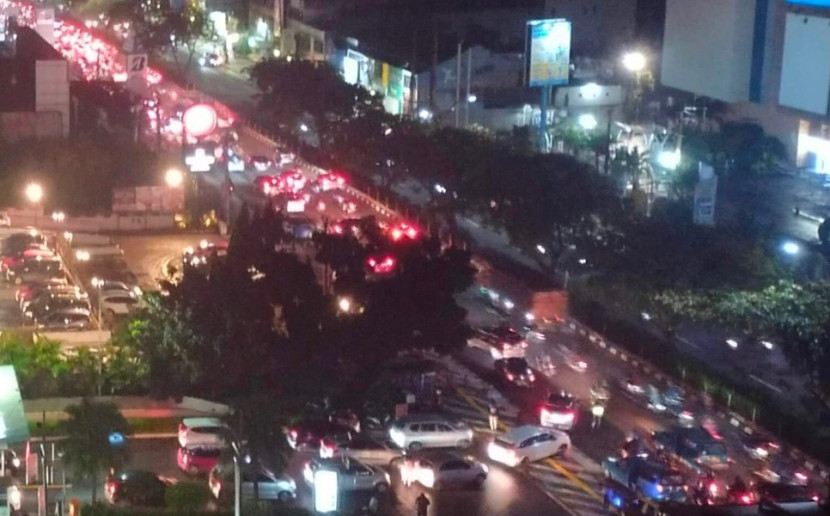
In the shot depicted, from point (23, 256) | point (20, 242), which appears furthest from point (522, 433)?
point (20, 242)

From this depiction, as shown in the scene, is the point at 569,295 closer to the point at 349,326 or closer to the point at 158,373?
the point at 349,326

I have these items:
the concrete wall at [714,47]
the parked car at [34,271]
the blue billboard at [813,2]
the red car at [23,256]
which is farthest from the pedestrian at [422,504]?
the concrete wall at [714,47]

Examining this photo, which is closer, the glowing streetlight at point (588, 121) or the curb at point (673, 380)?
the curb at point (673, 380)

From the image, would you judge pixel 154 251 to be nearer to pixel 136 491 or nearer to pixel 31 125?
pixel 31 125

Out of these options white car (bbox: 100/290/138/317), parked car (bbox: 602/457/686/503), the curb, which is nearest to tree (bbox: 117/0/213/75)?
white car (bbox: 100/290/138/317)

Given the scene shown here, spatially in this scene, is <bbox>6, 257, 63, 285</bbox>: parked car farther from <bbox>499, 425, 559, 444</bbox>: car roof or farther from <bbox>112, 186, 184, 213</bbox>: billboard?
<bbox>499, 425, 559, 444</bbox>: car roof

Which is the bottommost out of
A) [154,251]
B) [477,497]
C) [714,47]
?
[477,497]

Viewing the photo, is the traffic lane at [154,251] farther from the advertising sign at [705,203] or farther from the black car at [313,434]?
the advertising sign at [705,203]
